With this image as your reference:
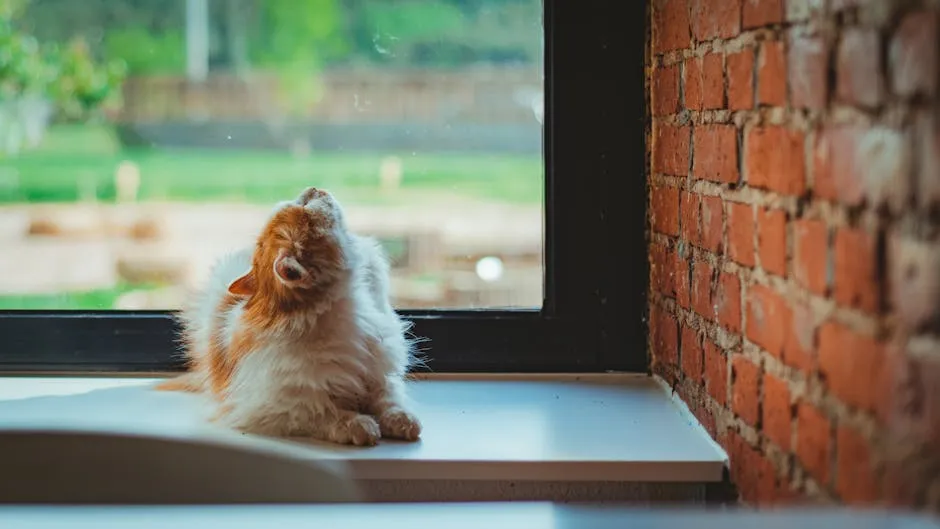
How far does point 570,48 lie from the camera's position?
1.69m

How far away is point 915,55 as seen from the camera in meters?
0.74

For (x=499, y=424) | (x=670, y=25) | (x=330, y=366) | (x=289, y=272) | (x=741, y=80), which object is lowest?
(x=499, y=424)

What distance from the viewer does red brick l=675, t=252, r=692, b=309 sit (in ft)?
4.70

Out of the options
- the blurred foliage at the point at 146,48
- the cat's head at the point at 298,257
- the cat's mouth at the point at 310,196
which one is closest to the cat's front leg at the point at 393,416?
the cat's head at the point at 298,257

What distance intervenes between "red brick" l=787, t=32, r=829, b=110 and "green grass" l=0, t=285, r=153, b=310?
1179mm

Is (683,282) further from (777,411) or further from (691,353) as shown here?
(777,411)

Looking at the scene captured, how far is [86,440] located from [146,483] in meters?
0.07

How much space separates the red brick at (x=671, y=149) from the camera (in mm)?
1438

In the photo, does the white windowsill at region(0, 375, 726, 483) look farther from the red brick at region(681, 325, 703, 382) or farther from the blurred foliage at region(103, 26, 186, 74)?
the blurred foliage at region(103, 26, 186, 74)

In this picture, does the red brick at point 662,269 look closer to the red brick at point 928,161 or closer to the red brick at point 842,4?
the red brick at point 842,4

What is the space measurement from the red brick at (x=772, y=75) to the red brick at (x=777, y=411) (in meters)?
0.28

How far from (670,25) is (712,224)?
36 centimetres

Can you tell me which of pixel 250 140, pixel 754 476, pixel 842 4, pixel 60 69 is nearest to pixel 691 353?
pixel 754 476

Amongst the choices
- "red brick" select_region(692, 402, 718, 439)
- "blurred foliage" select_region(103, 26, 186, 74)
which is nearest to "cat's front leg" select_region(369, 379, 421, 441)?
"red brick" select_region(692, 402, 718, 439)
